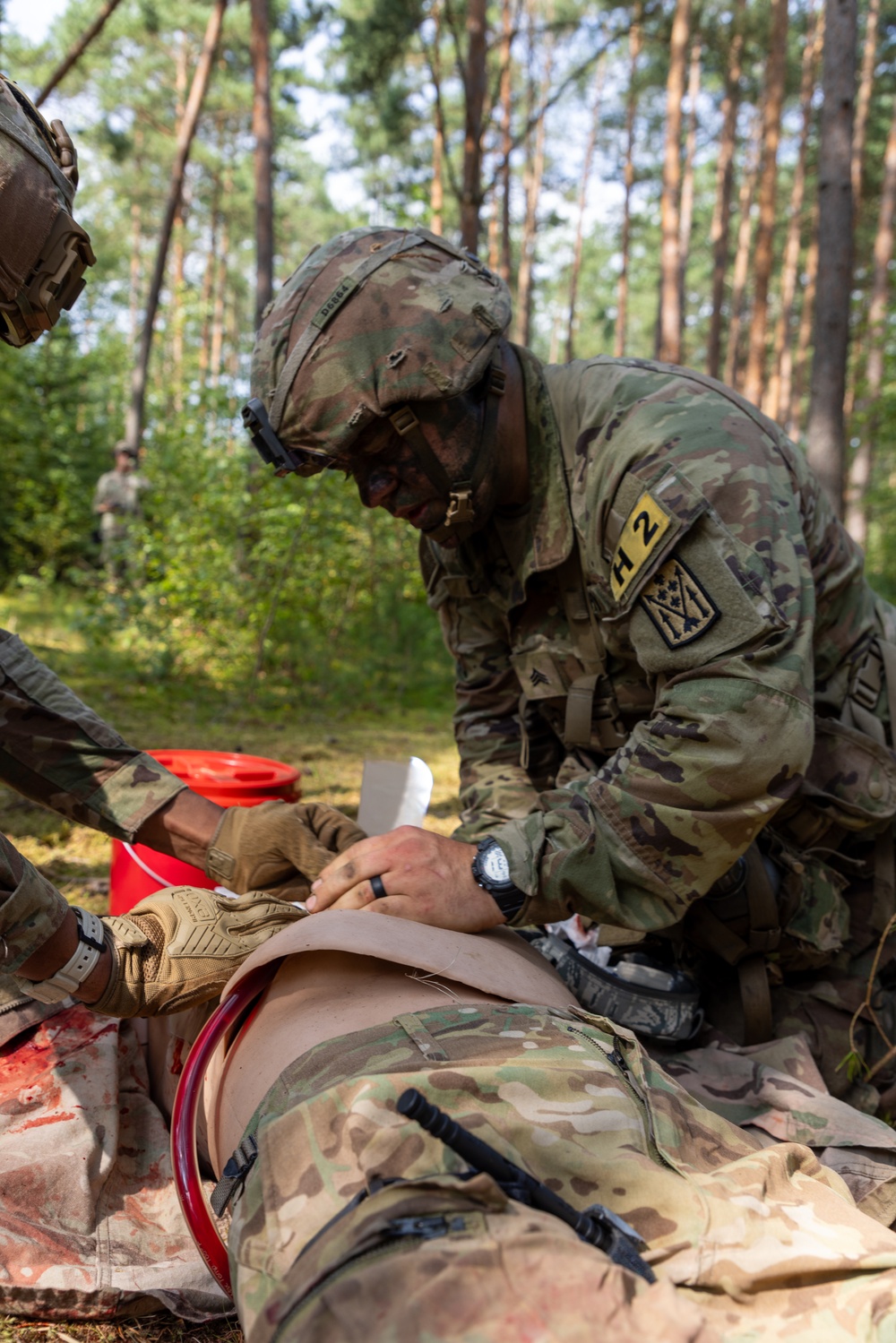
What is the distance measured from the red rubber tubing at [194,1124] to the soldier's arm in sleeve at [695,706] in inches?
22.6

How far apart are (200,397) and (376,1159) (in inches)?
292

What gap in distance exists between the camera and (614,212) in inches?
1120

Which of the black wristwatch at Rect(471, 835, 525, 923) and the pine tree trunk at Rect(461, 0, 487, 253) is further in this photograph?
the pine tree trunk at Rect(461, 0, 487, 253)

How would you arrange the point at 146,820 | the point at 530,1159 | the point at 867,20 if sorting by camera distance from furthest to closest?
1. the point at 867,20
2. the point at 146,820
3. the point at 530,1159

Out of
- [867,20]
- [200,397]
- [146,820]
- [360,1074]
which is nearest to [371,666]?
[200,397]

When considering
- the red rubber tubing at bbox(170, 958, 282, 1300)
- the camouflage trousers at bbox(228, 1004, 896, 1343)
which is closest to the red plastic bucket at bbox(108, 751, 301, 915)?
the red rubber tubing at bbox(170, 958, 282, 1300)

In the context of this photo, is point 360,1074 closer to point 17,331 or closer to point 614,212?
point 17,331

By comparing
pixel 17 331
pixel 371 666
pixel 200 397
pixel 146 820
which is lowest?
pixel 371 666

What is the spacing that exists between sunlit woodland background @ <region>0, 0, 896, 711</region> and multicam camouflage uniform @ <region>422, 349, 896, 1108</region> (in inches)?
128

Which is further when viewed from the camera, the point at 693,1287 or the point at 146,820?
the point at 146,820

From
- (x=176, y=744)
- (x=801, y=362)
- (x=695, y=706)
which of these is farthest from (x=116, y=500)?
(x=801, y=362)

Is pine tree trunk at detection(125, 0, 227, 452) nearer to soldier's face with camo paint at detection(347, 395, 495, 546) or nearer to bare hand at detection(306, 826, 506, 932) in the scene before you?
soldier's face with camo paint at detection(347, 395, 495, 546)

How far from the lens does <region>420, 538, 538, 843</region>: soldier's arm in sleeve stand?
3.01 meters

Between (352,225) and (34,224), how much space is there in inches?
706
